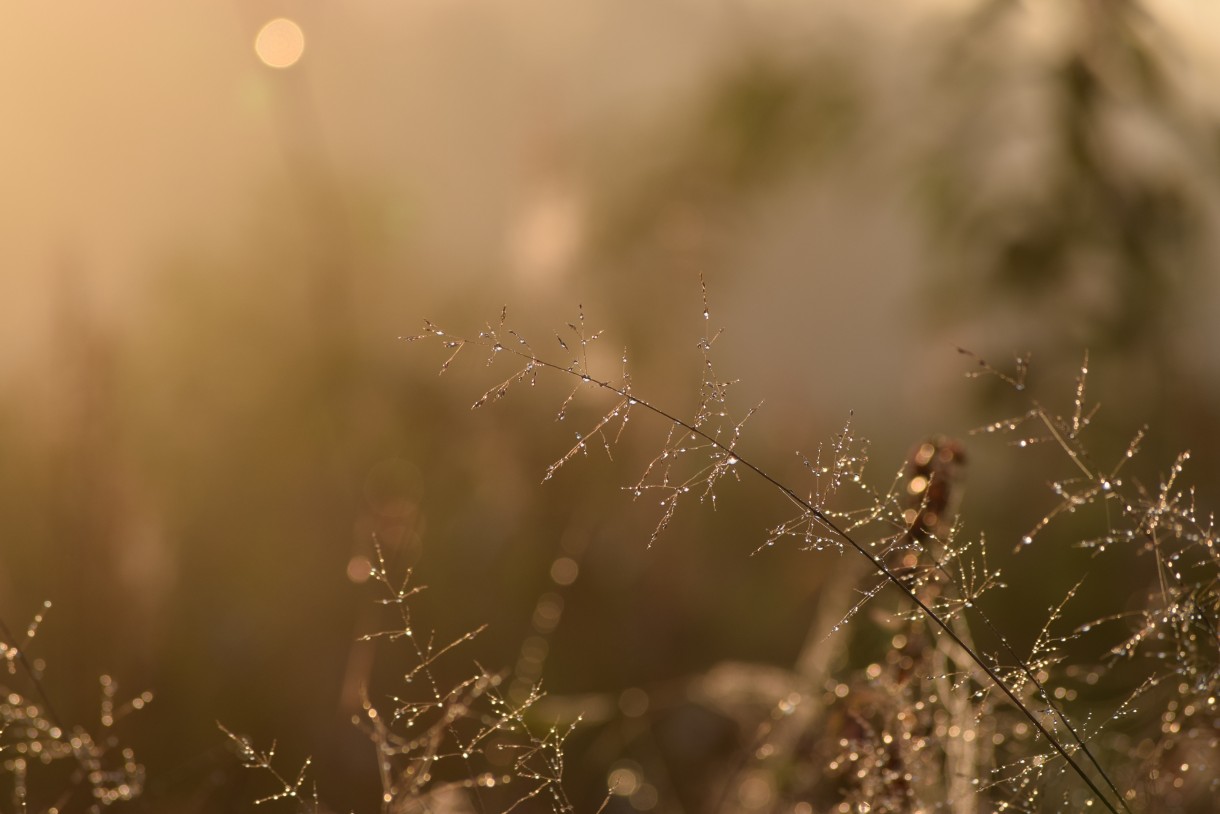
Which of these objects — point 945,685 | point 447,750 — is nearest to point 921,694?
point 945,685

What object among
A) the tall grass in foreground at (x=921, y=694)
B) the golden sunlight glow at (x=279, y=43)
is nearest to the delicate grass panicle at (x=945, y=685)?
the tall grass in foreground at (x=921, y=694)

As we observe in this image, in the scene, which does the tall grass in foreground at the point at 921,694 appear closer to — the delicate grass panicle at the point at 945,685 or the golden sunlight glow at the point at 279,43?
the delicate grass panicle at the point at 945,685

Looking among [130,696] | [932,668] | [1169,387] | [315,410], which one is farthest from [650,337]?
[932,668]

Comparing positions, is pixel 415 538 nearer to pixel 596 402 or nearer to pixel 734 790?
pixel 596 402

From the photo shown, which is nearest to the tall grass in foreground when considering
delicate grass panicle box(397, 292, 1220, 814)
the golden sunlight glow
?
delicate grass panicle box(397, 292, 1220, 814)

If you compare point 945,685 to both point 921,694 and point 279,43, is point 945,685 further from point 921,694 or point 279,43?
point 279,43

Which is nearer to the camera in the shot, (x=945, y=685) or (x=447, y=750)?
(x=945, y=685)
